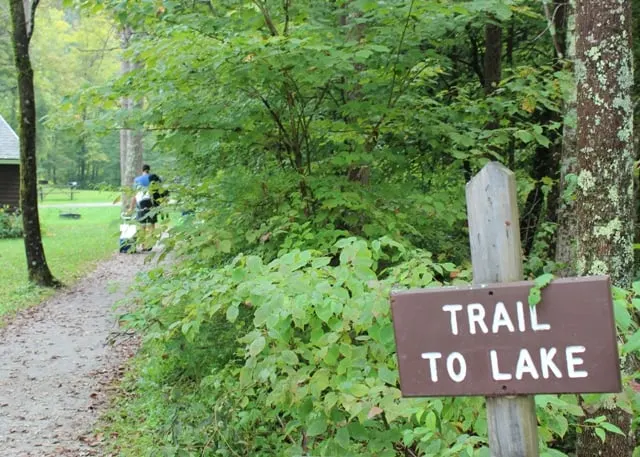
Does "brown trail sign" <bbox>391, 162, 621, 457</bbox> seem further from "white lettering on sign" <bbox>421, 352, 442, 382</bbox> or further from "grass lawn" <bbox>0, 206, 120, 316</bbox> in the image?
"grass lawn" <bbox>0, 206, 120, 316</bbox>

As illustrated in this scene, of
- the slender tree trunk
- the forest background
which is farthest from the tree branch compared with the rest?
the slender tree trunk

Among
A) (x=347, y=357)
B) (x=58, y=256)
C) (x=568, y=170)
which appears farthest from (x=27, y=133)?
(x=347, y=357)

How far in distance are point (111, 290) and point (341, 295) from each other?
356 centimetres

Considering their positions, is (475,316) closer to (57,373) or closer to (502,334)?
(502,334)

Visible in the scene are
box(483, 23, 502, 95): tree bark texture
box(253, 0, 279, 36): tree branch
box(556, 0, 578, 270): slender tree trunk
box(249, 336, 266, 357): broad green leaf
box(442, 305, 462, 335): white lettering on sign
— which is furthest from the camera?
box(483, 23, 502, 95): tree bark texture

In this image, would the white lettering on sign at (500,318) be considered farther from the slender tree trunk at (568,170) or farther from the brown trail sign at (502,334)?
the slender tree trunk at (568,170)

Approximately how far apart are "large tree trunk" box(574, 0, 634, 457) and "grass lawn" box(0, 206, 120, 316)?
12.0 feet

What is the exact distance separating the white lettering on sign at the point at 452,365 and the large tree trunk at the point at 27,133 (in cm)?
992

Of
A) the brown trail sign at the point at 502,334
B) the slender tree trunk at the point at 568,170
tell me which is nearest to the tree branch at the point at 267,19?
the slender tree trunk at the point at 568,170

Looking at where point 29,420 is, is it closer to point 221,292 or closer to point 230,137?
point 230,137

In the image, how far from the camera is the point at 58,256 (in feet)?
48.0

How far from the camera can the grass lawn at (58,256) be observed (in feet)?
32.5

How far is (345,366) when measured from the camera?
2.49m

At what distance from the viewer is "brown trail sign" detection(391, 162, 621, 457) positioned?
5.21 feet
